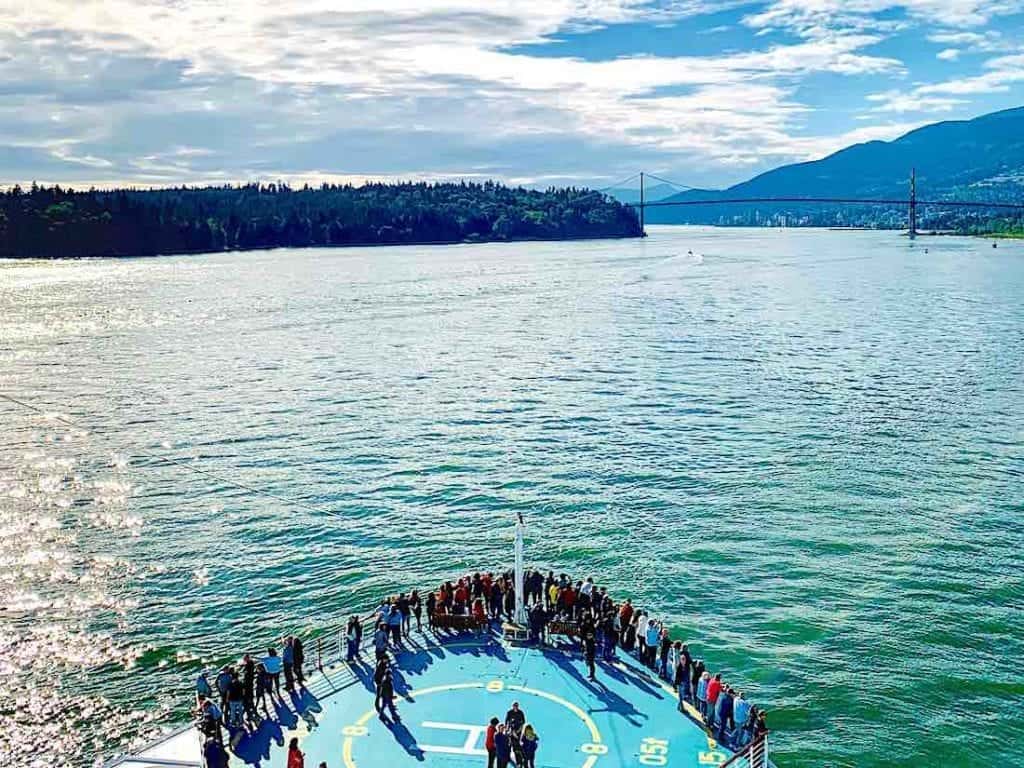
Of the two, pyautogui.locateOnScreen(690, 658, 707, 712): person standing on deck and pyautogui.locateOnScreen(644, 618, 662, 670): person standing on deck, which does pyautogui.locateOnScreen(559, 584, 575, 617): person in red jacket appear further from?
pyautogui.locateOnScreen(690, 658, 707, 712): person standing on deck

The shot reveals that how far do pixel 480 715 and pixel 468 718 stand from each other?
286mm

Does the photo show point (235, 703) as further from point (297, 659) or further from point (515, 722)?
point (515, 722)

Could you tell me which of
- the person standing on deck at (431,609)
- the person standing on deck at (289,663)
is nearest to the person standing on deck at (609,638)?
the person standing on deck at (431,609)

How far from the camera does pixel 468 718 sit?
21.8 metres

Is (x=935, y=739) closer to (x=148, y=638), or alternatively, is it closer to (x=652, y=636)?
(x=652, y=636)

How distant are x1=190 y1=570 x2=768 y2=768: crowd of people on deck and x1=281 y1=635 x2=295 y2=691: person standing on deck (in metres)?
0.02

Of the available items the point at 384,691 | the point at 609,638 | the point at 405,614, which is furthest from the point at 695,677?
the point at 405,614

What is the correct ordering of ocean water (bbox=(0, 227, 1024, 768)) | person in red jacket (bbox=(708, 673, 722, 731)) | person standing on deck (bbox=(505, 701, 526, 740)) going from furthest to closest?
ocean water (bbox=(0, 227, 1024, 768)) → person in red jacket (bbox=(708, 673, 722, 731)) → person standing on deck (bbox=(505, 701, 526, 740))

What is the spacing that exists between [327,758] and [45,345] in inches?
3522

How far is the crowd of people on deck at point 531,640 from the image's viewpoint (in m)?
20.0

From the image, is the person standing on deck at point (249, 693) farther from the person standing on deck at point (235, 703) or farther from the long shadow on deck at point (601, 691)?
the long shadow on deck at point (601, 691)

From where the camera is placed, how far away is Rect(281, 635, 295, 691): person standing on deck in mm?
23406

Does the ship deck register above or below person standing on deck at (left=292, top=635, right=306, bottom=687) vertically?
below

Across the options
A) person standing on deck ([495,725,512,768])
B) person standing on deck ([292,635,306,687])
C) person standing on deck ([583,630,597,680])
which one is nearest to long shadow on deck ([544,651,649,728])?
person standing on deck ([583,630,597,680])
